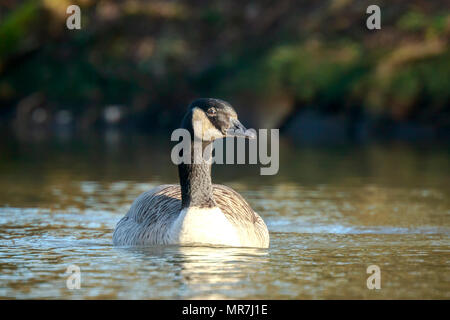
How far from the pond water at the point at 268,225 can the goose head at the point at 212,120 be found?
151 cm

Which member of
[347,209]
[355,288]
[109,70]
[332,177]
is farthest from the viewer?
[109,70]

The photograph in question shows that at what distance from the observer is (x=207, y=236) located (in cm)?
1203

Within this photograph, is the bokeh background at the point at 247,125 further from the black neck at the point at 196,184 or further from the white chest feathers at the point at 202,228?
the black neck at the point at 196,184

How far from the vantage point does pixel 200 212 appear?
12188 millimetres

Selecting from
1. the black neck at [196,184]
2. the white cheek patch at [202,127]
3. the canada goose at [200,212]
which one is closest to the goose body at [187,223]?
the canada goose at [200,212]

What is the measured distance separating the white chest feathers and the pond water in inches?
6.1

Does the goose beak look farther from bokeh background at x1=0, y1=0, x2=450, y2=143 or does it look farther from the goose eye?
bokeh background at x1=0, y1=0, x2=450, y2=143

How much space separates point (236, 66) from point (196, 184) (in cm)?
3126

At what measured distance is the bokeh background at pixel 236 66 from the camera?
3734 cm

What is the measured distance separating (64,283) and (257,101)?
30129 millimetres

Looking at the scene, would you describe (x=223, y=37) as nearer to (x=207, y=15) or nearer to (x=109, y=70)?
(x=207, y=15)

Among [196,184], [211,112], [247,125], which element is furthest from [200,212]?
[247,125]
